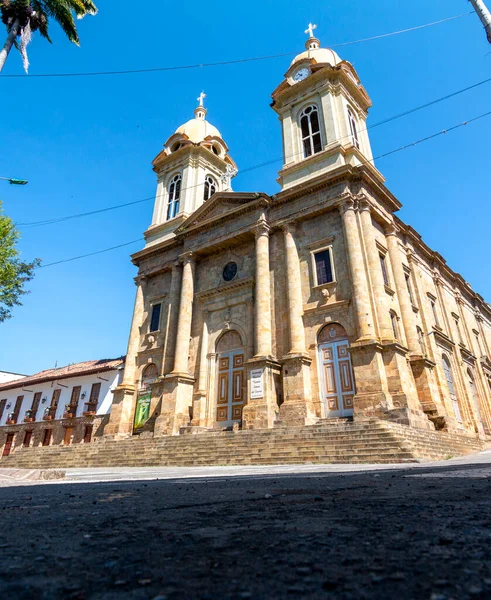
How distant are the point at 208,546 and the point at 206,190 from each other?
95.3 feet

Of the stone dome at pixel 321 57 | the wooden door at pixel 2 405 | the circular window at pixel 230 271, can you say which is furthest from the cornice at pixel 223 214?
the wooden door at pixel 2 405

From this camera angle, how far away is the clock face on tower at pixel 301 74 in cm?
2305

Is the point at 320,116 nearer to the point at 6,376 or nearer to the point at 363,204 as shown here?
the point at 363,204

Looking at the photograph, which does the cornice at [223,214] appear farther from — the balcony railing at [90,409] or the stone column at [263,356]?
the balcony railing at [90,409]

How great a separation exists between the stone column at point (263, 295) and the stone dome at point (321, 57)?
37.6ft

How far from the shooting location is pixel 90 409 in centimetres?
2606

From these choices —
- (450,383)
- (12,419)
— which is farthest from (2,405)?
(450,383)

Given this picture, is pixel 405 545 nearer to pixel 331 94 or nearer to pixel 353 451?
pixel 353 451

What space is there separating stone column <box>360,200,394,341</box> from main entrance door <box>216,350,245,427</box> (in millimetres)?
6998

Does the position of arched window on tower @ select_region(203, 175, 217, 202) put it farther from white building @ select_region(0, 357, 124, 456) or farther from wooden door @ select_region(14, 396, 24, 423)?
wooden door @ select_region(14, 396, 24, 423)

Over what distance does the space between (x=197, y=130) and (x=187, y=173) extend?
4.58 meters

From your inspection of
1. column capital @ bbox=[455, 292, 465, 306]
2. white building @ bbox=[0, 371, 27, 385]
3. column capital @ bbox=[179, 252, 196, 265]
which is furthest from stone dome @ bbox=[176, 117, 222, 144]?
white building @ bbox=[0, 371, 27, 385]

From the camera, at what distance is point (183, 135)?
29.1 m

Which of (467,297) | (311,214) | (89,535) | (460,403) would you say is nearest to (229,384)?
(311,214)
